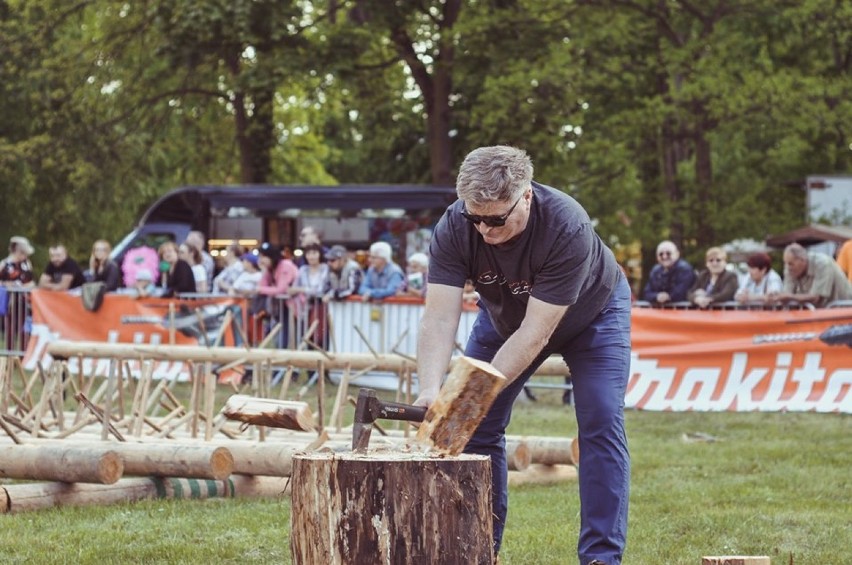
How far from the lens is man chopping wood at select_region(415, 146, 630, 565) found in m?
4.92

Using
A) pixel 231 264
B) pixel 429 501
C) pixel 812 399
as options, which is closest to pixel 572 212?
pixel 429 501

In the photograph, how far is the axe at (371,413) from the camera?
16.0 ft

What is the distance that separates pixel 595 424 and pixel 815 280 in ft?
28.1

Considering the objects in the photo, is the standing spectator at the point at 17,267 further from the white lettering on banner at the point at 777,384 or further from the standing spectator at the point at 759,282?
the white lettering on banner at the point at 777,384

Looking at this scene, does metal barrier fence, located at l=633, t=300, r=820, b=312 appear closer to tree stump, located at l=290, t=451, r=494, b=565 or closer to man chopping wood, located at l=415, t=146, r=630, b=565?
man chopping wood, located at l=415, t=146, r=630, b=565

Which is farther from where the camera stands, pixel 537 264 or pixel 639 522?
pixel 639 522

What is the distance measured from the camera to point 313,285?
50.6 ft

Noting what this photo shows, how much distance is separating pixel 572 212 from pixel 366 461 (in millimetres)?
1232

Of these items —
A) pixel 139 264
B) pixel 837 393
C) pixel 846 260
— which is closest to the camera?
pixel 837 393

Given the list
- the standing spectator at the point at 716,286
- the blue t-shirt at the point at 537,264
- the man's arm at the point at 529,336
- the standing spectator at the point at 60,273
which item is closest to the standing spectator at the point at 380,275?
the standing spectator at the point at 716,286

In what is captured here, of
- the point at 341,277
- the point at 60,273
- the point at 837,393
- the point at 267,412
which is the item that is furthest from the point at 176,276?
the point at 267,412

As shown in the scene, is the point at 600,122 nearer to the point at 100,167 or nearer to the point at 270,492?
the point at 100,167

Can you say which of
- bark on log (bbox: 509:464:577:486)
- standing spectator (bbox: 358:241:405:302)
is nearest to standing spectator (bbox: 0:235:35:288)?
standing spectator (bbox: 358:241:405:302)

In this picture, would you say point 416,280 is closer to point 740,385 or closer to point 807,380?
point 740,385
